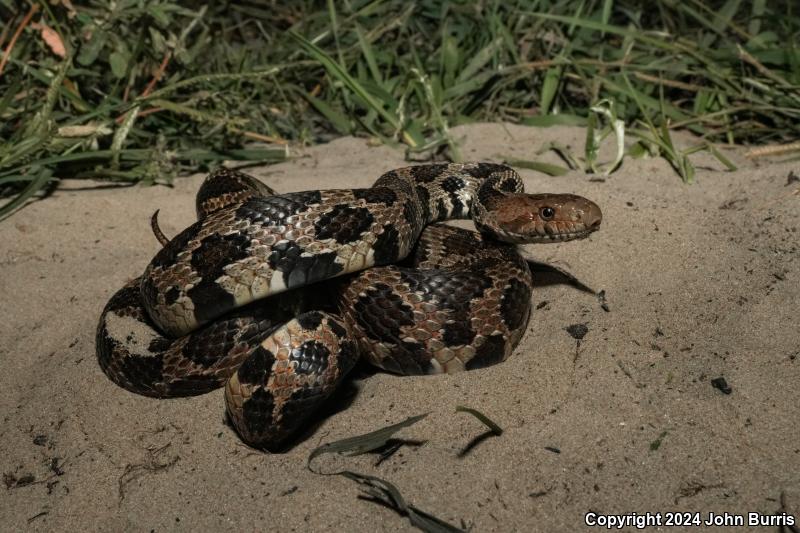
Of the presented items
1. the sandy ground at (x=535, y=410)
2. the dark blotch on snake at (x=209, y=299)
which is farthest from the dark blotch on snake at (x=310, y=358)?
the dark blotch on snake at (x=209, y=299)

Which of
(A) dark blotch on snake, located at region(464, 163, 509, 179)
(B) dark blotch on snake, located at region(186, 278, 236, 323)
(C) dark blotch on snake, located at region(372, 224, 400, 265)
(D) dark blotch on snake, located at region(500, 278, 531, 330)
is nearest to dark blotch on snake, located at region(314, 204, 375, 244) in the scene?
(C) dark blotch on snake, located at region(372, 224, 400, 265)

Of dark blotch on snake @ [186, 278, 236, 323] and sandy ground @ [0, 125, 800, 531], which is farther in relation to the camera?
dark blotch on snake @ [186, 278, 236, 323]

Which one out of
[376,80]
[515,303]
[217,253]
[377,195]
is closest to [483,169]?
[377,195]

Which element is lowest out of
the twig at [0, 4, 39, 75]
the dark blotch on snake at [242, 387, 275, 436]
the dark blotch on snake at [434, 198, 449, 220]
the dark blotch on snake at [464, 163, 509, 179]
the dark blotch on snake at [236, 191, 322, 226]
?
the dark blotch on snake at [434, 198, 449, 220]

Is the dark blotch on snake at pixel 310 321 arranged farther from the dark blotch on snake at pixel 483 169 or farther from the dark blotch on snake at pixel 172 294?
the dark blotch on snake at pixel 483 169

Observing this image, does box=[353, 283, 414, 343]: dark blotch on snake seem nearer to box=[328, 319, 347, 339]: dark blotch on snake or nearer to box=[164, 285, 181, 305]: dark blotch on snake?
box=[328, 319, 347, 339]: dark blotch on snake

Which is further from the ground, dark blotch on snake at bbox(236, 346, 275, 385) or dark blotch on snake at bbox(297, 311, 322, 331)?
dark blotch on snake at bbox(297, 311, 322, 331)
